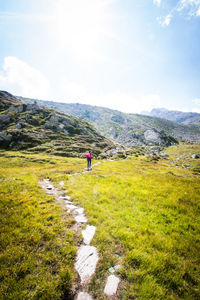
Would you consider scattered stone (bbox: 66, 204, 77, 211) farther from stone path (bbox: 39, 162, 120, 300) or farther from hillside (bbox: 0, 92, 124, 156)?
hillside (bbox: 0, 92, 124, 156)

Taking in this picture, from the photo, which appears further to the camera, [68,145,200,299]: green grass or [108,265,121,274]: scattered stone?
[108,265,121,274]: scattered stone

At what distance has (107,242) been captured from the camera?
6086 millimetres

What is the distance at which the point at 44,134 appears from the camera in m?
86.6

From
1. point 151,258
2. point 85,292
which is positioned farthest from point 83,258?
point 151,258

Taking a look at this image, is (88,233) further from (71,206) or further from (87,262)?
(71,206)

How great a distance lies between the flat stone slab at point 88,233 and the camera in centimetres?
621

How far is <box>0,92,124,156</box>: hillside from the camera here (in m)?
68.3

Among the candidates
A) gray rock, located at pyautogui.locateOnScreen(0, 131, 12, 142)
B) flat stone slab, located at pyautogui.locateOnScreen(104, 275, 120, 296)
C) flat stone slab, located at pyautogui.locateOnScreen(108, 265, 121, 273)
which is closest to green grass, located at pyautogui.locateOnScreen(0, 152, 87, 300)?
flat stone slab, located at pyautogui.locateOnScreen(104, 275, 120, 296)

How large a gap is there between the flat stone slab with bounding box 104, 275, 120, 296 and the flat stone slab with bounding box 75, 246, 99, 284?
26.3 inches

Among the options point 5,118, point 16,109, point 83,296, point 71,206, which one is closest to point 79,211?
point 71,206

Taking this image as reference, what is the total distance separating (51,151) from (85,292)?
67.2m

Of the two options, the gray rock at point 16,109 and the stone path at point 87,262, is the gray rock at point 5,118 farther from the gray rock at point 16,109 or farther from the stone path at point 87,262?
the stone path at point 87,262

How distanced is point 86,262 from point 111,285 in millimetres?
1268

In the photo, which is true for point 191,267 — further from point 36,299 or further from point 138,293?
point 36,299
